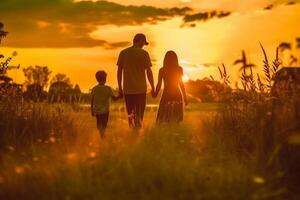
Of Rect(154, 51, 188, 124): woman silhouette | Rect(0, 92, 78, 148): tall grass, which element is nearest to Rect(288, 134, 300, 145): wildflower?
Rect(0, 92, 78, 148): tall grass

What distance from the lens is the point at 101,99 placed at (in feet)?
42.0

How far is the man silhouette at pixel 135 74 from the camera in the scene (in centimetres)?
1245

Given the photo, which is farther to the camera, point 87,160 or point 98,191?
point 87,160

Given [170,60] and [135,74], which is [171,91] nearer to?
[170,60]

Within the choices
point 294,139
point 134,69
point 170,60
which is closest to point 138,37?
point 134,69

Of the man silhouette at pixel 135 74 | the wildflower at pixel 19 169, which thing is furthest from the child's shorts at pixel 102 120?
the wildflower at pixel 19 169

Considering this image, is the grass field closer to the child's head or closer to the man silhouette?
the man silhouette

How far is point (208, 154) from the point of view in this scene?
7723 millimetres

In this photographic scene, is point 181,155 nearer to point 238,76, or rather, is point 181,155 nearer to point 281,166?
point 281,166

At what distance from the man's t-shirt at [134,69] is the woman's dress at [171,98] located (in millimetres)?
978

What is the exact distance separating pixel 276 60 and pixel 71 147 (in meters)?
3.34

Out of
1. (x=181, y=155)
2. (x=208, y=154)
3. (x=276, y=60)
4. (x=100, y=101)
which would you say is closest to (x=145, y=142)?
(x=208, y=154)

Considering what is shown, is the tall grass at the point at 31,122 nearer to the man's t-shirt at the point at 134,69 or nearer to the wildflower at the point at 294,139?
the man's t-shirt at the point at 134,69

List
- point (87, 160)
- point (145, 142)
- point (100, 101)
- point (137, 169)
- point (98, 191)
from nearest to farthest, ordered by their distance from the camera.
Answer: point (98, 191), point (137, 169), point (87, 160), point (145, 142), point (100, 101)
